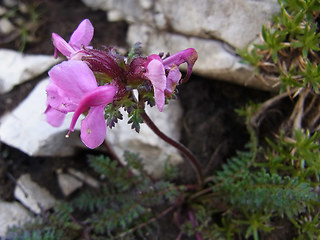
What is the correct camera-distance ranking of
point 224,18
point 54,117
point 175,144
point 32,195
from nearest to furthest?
1. point 54,117
2. point 175,144
3. point 224,18
4. point 32,195

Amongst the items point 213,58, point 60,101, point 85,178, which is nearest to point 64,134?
point 85,178

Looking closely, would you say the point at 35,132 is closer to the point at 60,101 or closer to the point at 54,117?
the point at 54,117

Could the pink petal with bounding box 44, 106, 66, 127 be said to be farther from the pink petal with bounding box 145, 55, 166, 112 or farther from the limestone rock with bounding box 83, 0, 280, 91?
the limestone rock with bounding box 83, 0, 280, 91

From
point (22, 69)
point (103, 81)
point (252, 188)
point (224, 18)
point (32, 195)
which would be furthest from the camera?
point (22, 69)

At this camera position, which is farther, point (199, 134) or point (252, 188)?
point (199, 134)

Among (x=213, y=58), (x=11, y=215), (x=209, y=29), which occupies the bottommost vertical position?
(x=11, y=215)

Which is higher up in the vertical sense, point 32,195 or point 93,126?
point 93,126

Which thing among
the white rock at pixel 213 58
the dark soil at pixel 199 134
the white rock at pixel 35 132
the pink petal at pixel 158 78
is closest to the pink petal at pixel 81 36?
the pink petal at pixel 158 78
